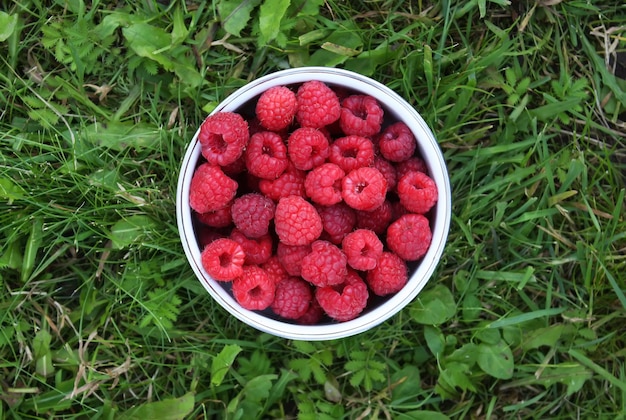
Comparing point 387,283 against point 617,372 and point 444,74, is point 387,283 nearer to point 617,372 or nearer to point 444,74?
point 444,74

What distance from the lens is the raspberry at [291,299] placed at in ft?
6.08

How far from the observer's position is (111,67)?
2.21 meters

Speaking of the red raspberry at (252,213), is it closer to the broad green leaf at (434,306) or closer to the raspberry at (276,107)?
the raspberry at (276,107)

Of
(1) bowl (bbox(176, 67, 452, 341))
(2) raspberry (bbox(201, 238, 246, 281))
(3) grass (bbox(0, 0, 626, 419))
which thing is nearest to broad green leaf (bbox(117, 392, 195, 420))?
(3) grass (bbox(0, 0, 626, 419))

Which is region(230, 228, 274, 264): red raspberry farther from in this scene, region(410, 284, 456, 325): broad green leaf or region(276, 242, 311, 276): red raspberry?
region(410, 284, 456, 325): broad green leaf

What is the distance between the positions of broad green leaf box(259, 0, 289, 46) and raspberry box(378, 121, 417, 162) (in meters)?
0.53

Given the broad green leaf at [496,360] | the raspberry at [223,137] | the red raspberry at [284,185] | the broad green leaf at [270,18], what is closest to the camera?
the raspberry at [223,137]

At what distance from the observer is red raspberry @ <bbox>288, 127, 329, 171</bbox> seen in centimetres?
179

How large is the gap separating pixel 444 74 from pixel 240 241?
1031 millimetres

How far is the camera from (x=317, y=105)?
1823 millimetres

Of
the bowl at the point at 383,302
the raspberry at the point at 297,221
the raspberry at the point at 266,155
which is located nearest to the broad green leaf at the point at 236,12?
the bowl at the point at 383,302

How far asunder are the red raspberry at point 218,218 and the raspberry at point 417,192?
1.81ft

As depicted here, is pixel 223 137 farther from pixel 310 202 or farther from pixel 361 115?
pixel 361 115

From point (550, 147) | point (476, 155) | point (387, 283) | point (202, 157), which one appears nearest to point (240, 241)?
point (202, 157)
